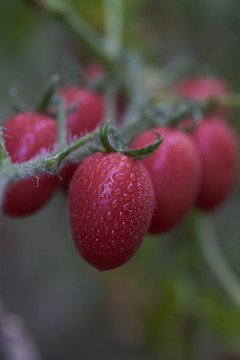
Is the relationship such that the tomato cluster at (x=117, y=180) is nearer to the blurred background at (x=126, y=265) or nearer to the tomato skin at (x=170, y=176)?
the tomato skin at (x=170, y=176)

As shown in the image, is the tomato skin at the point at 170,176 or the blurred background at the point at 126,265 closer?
the tomato skin at the point at 170,176

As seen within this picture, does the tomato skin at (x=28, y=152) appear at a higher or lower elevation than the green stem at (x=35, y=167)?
higher

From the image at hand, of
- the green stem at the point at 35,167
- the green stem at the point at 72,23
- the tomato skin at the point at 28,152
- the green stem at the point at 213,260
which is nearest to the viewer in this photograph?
the green stem at the point at 35,167

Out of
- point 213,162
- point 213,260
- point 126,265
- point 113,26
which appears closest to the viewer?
point 213,162

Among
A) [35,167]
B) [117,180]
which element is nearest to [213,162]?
[117,180]

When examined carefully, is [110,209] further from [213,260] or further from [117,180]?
[213,260]

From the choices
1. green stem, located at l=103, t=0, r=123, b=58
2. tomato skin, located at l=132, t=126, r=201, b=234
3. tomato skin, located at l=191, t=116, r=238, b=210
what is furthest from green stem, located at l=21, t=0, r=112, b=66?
tomato skin, located at l=132, t=126, r=201, b=234

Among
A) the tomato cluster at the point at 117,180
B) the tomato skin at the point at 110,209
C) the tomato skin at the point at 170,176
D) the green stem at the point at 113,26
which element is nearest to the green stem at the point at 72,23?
the green stem at the point at 113,26

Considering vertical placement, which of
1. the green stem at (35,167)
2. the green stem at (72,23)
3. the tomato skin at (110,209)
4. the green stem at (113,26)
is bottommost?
the tomato skin at (110,209)

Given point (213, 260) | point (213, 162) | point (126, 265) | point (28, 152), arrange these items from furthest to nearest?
point (126, 265)
point (213, 260)
point (213, 162)
point (28, 152)
